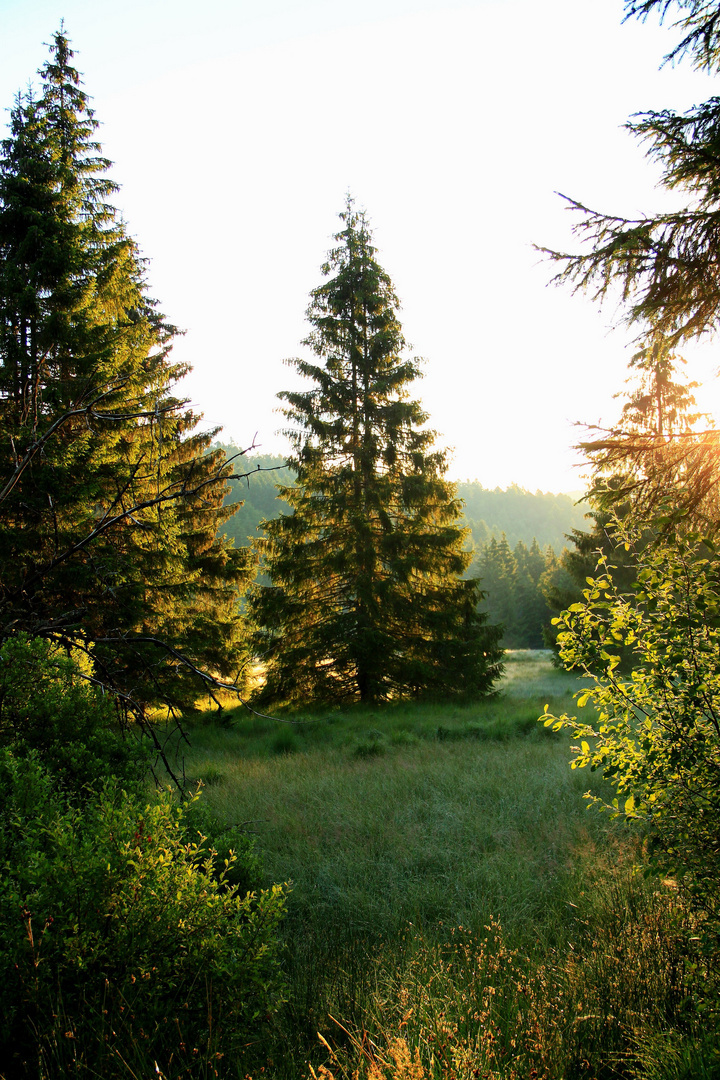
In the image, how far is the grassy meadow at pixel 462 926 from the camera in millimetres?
2434

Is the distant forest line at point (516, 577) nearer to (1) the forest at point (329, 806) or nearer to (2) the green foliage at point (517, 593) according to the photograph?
(2) the green foliage at point (517, 593)

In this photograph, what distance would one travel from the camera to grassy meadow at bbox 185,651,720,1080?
2.43 m

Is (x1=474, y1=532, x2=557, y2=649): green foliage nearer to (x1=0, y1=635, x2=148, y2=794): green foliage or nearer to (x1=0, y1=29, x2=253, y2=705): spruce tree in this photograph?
(x1=0, y1=29, x2=253, y2=705): spruce tree

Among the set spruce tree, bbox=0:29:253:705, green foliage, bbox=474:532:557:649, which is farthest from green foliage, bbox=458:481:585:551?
spruce tree, bbox=0:29:253:705

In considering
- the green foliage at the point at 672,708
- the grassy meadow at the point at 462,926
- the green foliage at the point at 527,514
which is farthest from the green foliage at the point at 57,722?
the green foliage at the point at 527,514

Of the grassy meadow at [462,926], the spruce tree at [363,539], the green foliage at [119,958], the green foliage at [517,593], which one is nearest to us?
the green foliage at [119,958]

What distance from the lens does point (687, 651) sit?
8.87ft

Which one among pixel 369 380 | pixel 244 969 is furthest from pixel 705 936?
pixel 369 380

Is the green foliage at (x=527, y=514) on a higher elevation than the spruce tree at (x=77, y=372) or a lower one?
higher

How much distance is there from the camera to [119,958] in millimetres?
2154

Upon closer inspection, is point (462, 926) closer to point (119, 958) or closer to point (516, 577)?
point (119, 958)

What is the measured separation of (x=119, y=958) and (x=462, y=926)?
2569 millimetres

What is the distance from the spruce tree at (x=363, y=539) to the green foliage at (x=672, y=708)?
36.1 feet

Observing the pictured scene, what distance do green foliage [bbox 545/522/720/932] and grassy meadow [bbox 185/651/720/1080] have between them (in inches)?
22.0
